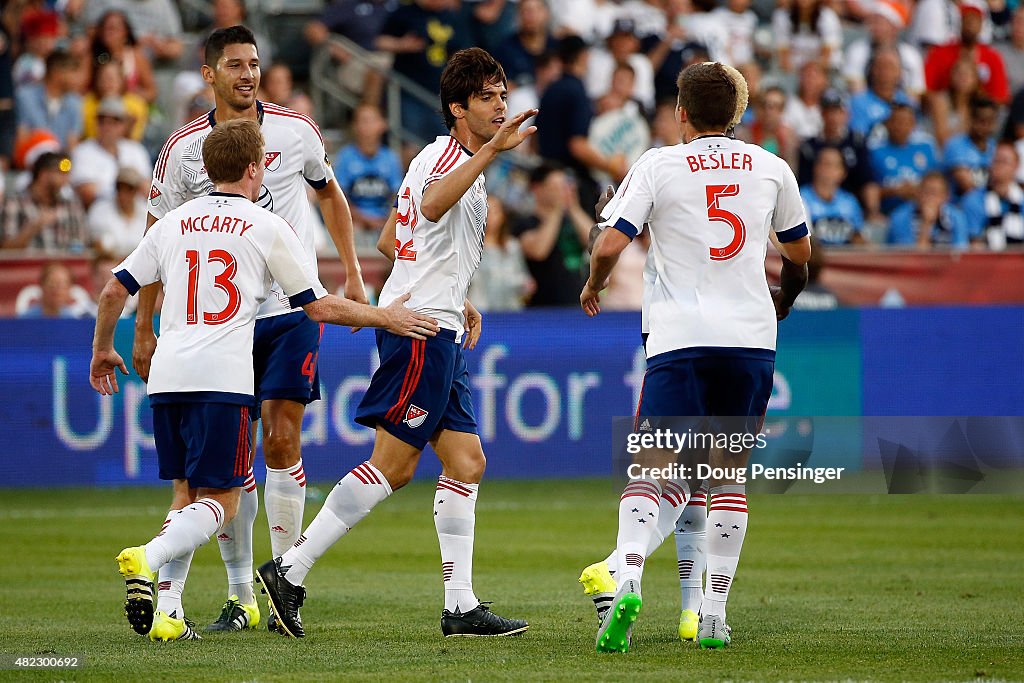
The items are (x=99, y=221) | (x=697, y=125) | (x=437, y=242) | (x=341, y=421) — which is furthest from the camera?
(x=99, y=221)

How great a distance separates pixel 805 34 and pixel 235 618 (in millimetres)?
14696

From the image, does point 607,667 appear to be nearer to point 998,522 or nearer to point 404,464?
point 404,464

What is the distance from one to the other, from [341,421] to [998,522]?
549cm

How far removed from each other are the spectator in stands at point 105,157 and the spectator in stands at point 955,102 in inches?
380

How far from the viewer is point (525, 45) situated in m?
17.9

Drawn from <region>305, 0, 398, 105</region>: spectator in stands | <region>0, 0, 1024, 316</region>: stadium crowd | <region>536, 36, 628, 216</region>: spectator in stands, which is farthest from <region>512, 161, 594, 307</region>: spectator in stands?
<region>305, 0, 398, 105</region>: spectator in stands

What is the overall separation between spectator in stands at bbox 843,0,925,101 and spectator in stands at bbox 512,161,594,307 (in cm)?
606

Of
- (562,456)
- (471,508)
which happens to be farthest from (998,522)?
(471,508)

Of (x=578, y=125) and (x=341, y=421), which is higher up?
(x=578, y=125)

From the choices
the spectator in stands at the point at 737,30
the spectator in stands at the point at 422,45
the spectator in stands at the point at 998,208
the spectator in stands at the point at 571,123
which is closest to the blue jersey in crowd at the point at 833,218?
the spectator in stands at the point at 998,208

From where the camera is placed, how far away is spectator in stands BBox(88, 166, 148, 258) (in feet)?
48.6

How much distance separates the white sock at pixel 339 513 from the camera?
22.5 ft

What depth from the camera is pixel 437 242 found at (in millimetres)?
6941

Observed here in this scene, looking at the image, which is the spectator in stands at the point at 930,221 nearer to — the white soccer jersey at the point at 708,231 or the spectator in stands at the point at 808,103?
the spectator in stands at the point at 808,103
